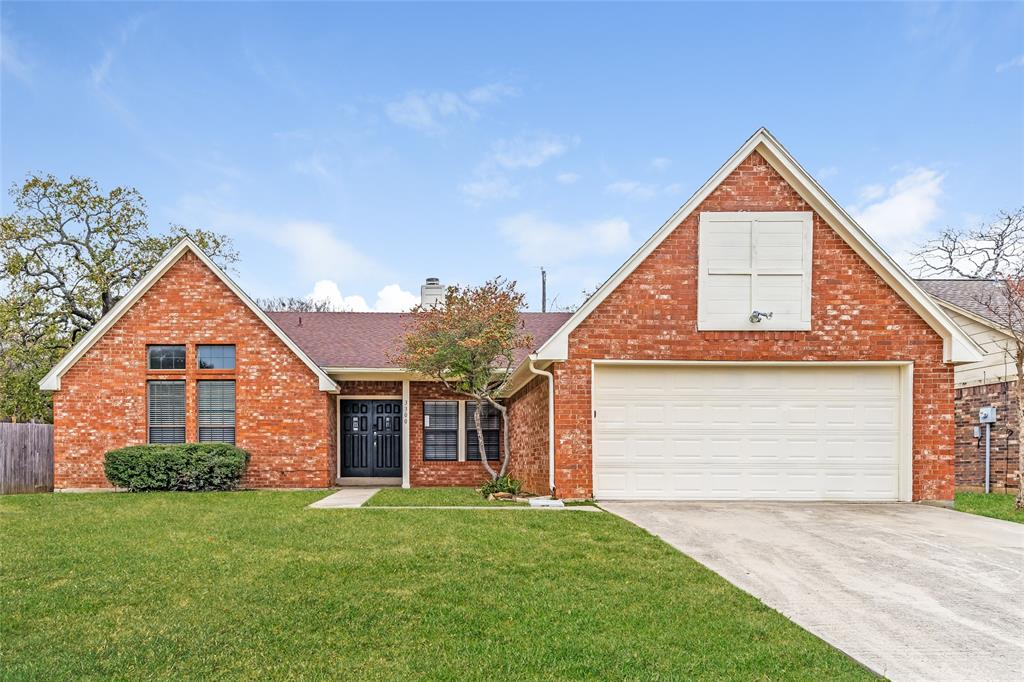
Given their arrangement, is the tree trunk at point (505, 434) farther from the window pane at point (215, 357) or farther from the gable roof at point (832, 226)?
the window pane at point (215, 357)

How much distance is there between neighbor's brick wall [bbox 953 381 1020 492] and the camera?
14.6m

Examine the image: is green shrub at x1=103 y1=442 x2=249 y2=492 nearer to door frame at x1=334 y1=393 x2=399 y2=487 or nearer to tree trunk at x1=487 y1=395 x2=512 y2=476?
door frame at x1=334 y1=393 x2=399 y2=487

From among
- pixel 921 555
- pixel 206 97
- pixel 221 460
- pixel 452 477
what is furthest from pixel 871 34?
pixel 221 460

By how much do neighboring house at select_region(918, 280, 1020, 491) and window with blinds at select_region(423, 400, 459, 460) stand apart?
11.3 meters

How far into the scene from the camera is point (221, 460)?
1365 cm

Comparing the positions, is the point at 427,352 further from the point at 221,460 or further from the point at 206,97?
the point at 206,97

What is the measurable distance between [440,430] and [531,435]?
3723 millimetres

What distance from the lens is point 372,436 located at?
645 inches

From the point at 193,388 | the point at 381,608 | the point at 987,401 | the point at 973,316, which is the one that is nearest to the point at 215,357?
the point at 193,388

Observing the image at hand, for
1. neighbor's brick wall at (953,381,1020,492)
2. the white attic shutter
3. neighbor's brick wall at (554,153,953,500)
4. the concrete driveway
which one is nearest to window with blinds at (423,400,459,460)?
neighbor's brick wall at (554,153,953,500)

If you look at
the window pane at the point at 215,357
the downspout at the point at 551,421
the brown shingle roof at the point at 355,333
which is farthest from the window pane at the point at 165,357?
the downspout at the point at 551,421

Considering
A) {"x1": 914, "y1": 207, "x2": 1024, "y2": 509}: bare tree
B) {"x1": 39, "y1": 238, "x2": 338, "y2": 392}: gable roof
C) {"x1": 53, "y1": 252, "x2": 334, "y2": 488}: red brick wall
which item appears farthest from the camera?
{"x1": 914, "y1": 207, "x2": 1024, "y2": 509}: bare tree

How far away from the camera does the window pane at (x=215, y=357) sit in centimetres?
1455

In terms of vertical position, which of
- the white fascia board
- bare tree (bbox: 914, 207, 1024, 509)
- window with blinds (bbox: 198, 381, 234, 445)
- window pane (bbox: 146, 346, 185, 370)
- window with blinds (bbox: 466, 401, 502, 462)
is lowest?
window with blinds (bbox: 466, 401, 502, 462)
